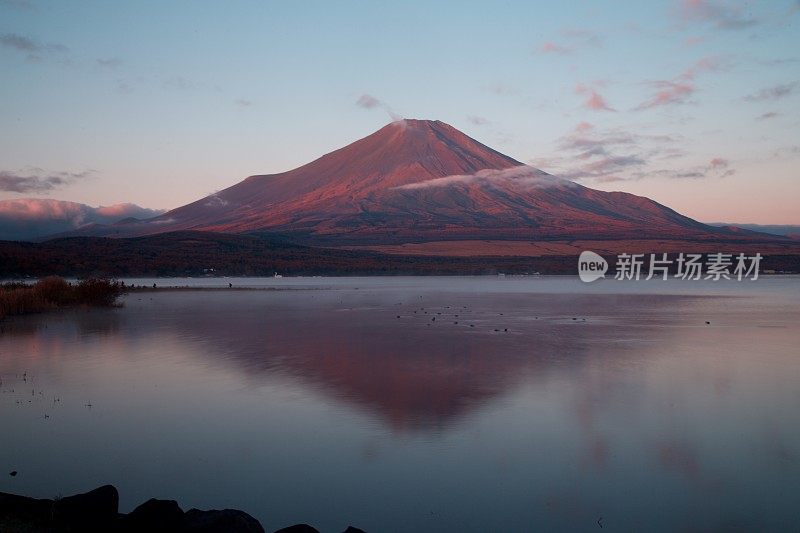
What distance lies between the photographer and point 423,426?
8.75 metres

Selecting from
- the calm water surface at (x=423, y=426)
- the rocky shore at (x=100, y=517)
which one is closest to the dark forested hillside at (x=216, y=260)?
the calm water surface at (x=423, y=426)

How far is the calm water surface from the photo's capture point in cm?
631

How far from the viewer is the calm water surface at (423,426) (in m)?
6.31

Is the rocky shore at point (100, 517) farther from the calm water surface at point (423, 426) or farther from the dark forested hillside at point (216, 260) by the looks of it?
the dark forested hillside at point (216, 260)

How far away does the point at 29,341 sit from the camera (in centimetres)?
1750

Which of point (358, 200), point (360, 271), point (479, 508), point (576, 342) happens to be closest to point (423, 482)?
point (479, 508)

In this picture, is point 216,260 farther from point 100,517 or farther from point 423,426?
point 100,517

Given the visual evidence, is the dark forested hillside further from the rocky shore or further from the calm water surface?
the rocky shore

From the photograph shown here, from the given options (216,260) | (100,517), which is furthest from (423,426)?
(216,260)

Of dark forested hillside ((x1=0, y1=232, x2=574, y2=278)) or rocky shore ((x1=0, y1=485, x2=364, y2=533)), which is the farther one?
dark forested hillside ((x1=0, y1=232, x2=574, y2=278))

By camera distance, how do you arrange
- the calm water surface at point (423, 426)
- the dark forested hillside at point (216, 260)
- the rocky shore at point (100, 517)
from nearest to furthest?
the rocky shore at point (100, 517) < the calm water surface at point (423, 426) < the dark forested hillside at point (216, 260)

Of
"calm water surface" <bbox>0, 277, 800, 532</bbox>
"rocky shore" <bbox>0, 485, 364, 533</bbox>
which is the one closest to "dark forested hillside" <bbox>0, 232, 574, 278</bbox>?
"calm water surface" <bbox>0, 277, 800, 532</bbox>

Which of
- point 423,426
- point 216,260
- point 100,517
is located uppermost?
point 100,517

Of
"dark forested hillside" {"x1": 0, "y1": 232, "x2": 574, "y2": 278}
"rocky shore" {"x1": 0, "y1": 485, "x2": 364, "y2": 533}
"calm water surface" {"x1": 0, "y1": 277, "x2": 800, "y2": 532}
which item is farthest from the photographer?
"dark forested hillside" {"x1": 0, "y1": 232, "x2": 574, "y2": 278}
